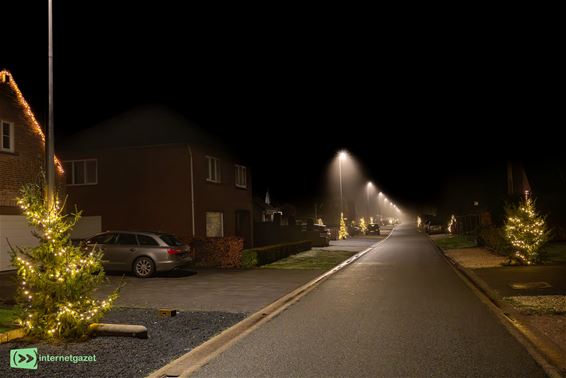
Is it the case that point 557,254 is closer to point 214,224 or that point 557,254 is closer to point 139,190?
point 214,224

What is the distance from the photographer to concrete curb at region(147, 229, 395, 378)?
6152 mm

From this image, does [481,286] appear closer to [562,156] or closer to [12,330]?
[12,330]

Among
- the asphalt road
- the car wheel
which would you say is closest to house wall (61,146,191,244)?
the car wheel

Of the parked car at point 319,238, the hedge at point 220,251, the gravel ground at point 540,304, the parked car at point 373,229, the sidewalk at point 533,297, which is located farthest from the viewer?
the parked car at point 373,229

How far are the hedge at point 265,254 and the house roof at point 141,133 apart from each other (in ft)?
19.3

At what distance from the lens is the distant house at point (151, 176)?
2347 cm

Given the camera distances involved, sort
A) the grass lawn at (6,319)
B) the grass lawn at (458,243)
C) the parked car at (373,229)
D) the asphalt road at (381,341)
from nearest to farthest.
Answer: the asphalt road at (381,341) < the grass lawn at (6,319) < the grass lawn at (458,243) < the parked car at (373,229)

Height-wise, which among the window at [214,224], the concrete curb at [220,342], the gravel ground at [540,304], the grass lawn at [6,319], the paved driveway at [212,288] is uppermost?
the window at [214,224]

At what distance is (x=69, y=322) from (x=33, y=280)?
0.79 meters

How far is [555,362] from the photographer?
20.6ft

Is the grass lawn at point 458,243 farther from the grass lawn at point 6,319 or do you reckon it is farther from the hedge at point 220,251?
the grass lawn at point 6,319

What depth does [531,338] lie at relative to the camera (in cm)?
755

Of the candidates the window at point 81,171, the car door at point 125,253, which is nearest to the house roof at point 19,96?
the car door at point 125,253

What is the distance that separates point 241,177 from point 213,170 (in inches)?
147
